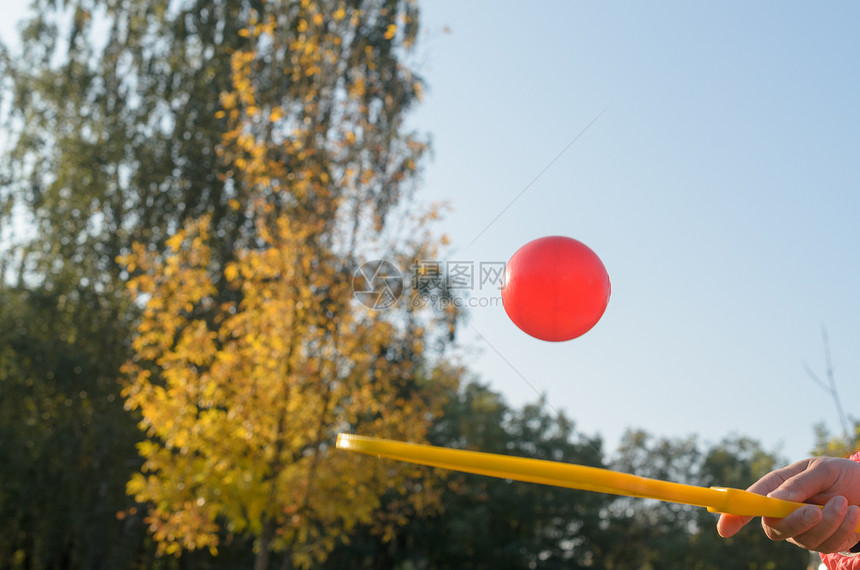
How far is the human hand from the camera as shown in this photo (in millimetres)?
1128

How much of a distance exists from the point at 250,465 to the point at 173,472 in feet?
2.35

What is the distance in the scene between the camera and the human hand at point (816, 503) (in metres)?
1.13

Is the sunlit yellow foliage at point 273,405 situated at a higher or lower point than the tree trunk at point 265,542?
→ higher

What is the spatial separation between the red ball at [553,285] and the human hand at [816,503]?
0.54m

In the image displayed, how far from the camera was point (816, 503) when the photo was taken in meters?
1.20

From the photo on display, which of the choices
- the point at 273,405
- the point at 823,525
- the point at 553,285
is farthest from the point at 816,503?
the point at 273,405

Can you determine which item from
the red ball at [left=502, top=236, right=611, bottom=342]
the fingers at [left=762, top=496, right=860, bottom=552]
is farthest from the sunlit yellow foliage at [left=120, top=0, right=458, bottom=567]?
the fingers at [left=762, top=496, right=860, bottom=552]

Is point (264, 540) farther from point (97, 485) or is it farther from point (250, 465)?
point (97, 485)

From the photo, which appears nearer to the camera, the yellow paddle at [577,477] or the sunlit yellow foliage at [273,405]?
the yellow paddle at [577,477]

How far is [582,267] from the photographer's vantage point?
1.60 meters

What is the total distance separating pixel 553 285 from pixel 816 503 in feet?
2.04

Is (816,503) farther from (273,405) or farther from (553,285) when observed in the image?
(273,405)

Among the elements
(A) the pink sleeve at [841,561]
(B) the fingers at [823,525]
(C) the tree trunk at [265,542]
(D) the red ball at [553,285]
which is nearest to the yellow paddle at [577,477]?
(B) the fingers at [823,525]

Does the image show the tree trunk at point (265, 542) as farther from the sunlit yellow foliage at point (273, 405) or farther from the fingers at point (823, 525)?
the fingers at point (823, 525)
